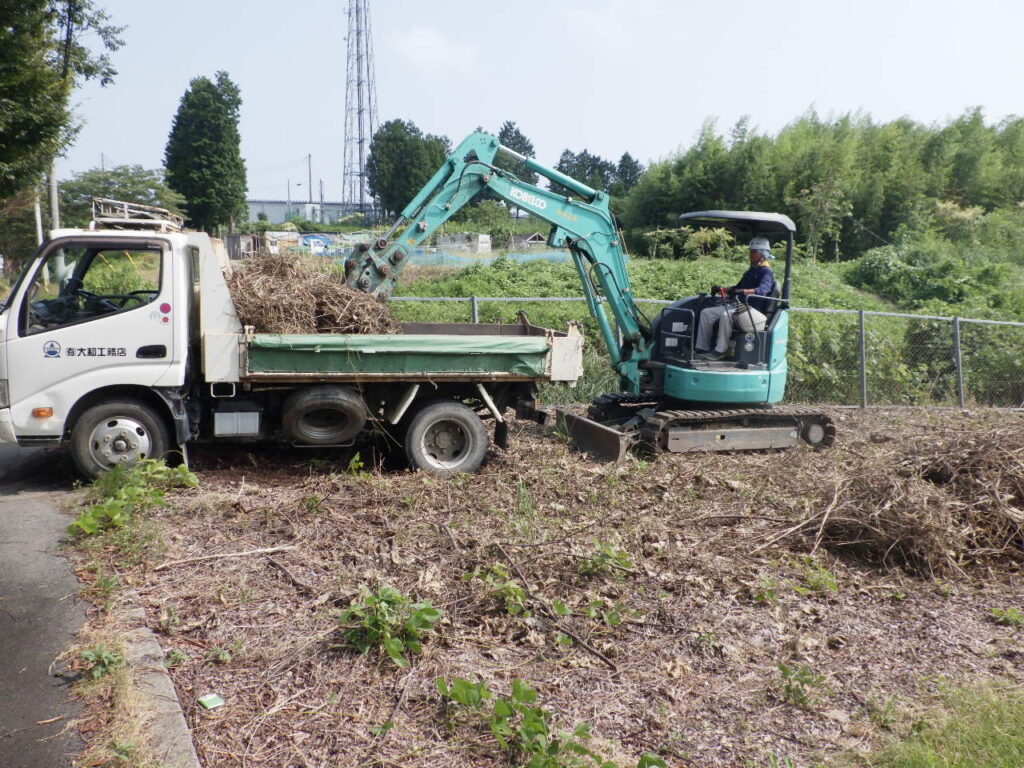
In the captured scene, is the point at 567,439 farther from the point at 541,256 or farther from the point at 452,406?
the point at 541,256

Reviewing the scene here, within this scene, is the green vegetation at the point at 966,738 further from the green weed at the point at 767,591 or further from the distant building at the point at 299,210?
the distant building at the point at 299,210

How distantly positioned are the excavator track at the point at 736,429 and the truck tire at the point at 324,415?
3147 millimetres

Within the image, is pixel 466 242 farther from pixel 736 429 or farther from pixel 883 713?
pixel 883 713

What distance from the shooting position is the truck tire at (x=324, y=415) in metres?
7.36

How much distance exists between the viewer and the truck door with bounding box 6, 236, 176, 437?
668 centimetres

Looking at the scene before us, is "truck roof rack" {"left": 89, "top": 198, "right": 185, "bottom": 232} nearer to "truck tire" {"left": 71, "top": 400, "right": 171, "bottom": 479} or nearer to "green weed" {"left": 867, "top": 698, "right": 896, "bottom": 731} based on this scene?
"truck tire" {"left": 71, "top": 400, "right": 171, "bottom": 479}

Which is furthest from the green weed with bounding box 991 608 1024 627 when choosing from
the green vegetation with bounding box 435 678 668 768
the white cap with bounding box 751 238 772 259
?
the white cap with bounding box 751 238 772 259

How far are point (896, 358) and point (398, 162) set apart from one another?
63.1 meters

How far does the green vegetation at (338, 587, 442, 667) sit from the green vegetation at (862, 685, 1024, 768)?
2.13 m

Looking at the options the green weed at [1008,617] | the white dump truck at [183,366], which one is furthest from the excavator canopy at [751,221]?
the green weed at [1008,617]

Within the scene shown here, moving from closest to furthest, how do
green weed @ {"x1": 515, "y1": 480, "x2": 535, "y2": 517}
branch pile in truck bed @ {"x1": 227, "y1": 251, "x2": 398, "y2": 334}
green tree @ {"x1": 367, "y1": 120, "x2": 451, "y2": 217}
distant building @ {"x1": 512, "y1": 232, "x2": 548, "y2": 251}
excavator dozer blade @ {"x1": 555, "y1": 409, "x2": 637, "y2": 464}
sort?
green weed @ {"x1": 515, "y1": 480, "x2": 535, "y2": 517}
branch pile in truck bed @ {"x1": 227, "y1": 251, "x2": 398, "y2": 334}
excavator dozer blade @ {"x1": 555, "y1": 409, "x2": 637, "y2": 464}
distant building @ {"x1": 512, "y1": 232, "x2": 548, "y2": 251}
green tree @ {"x1": 367, "y1": 120, "x2": 451, "y2": 217}

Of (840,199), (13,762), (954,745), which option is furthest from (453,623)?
(840,199)

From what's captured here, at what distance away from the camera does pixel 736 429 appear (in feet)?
29.7

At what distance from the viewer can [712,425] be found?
9.09 m
